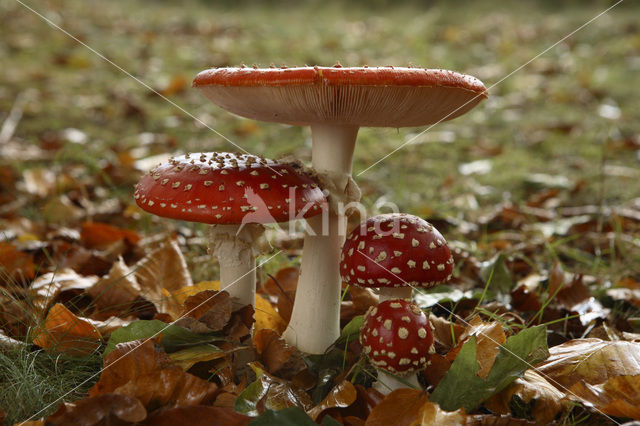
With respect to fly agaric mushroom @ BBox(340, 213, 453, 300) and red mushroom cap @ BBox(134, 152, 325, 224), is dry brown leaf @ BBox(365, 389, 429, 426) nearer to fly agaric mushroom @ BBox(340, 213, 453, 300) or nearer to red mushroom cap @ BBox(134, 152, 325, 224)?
fly agaric mushroom @ BBox(340, 213, 453, 300)

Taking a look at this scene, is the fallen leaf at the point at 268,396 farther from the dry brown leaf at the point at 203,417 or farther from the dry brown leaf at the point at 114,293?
the dry brown leaf at the point at 114,293

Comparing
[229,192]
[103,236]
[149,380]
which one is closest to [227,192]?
[229,192]

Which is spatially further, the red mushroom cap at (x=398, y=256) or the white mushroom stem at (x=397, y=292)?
the white mushroom stem at (x=397, y=292)

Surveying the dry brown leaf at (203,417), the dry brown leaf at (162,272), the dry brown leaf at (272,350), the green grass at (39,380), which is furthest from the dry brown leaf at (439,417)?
the dry brown leaf at (162,272)

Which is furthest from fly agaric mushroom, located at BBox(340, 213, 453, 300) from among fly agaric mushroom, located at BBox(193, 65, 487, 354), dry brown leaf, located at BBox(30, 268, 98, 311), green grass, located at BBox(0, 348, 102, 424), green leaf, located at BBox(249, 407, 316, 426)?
dry brown leaf, located at BBox(30, 268, 98, 311)

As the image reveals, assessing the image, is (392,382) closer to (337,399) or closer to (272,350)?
(337,399)
